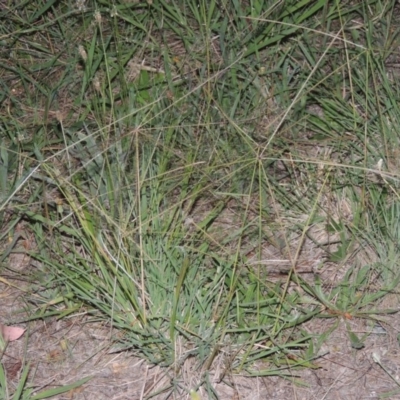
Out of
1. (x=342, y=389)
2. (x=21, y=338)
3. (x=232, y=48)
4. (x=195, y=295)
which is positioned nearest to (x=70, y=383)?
(x=21, y=338)

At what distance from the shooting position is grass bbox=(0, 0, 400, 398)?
8.98 feet

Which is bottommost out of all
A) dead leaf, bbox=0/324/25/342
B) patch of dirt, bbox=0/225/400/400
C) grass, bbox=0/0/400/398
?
patch of dirt, bbox=0/225/400/400

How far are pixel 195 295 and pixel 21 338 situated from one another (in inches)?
21.8

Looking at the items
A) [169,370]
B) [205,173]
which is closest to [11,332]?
[169,370]

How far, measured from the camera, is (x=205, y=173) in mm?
2973

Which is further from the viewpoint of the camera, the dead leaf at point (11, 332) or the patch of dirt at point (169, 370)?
the dead leaf at point (11, 332)

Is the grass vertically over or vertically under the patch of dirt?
over

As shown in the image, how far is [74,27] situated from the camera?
12.2 ft

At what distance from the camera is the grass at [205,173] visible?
2738 mm

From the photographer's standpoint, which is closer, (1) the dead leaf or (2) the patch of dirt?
(2) the patch of dirt

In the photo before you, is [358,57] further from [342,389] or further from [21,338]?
[21,338]

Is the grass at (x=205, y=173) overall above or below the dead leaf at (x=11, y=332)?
above

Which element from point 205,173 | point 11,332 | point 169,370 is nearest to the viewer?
point 169,370

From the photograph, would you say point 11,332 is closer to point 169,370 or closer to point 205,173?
point 169,370
